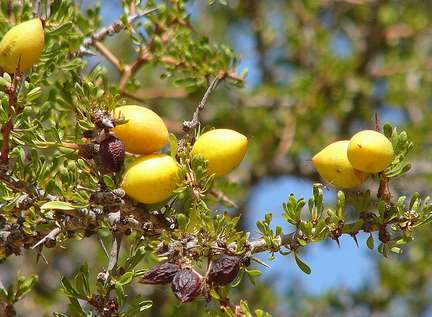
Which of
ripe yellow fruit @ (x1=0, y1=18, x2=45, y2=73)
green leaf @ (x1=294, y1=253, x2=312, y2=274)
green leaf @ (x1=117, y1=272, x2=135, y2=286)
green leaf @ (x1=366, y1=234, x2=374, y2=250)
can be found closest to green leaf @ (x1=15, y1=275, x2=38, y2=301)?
green leaf @ (x1=117, y1=272, x2=135, y2=286)

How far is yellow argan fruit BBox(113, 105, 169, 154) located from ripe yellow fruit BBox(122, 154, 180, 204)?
0.03 meters

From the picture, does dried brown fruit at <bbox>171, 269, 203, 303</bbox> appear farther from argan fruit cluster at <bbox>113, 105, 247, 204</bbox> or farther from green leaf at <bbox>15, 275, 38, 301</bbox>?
green leaf at <bbox>15, 275, 38, 301</bbox>

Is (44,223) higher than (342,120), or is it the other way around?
(44,223)

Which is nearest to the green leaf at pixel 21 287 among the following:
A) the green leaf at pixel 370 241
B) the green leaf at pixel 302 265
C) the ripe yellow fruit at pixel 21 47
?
the ripe yellow fruit at pixel 21 47

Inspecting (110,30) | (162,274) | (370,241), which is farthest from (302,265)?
(110,30)

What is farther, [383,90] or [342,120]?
[383,90]

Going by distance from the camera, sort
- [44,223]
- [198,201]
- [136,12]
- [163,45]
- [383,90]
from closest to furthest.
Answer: [198,201], [44,223], [136,12], [163,45], [383,90]

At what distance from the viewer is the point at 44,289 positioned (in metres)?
3.02

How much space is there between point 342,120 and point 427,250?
0.70m

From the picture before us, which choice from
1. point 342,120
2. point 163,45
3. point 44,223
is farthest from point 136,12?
point 342,120

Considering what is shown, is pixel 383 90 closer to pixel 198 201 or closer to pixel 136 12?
pixel 136 12

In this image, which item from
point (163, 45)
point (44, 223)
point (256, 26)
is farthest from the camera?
point (256, 26)

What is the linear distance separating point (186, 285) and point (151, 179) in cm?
17

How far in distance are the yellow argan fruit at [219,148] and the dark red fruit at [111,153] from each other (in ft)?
0.40
